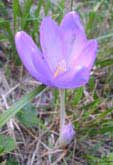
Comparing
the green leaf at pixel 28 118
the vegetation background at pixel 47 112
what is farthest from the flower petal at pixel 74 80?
the green leaf at pixel 28 118

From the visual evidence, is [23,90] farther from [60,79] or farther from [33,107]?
[60,79]

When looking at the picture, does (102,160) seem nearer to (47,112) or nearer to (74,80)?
(47,112)

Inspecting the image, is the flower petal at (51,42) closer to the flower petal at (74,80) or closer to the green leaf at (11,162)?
the flower petal at (74,80)

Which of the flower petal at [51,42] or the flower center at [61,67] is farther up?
the flower petal at [51,42]

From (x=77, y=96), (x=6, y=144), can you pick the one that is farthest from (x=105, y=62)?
(x=6, y=144)

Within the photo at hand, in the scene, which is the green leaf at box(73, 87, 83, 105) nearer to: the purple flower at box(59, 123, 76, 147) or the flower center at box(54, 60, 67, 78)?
the purple flower at box(59, 123, 76, 147)
